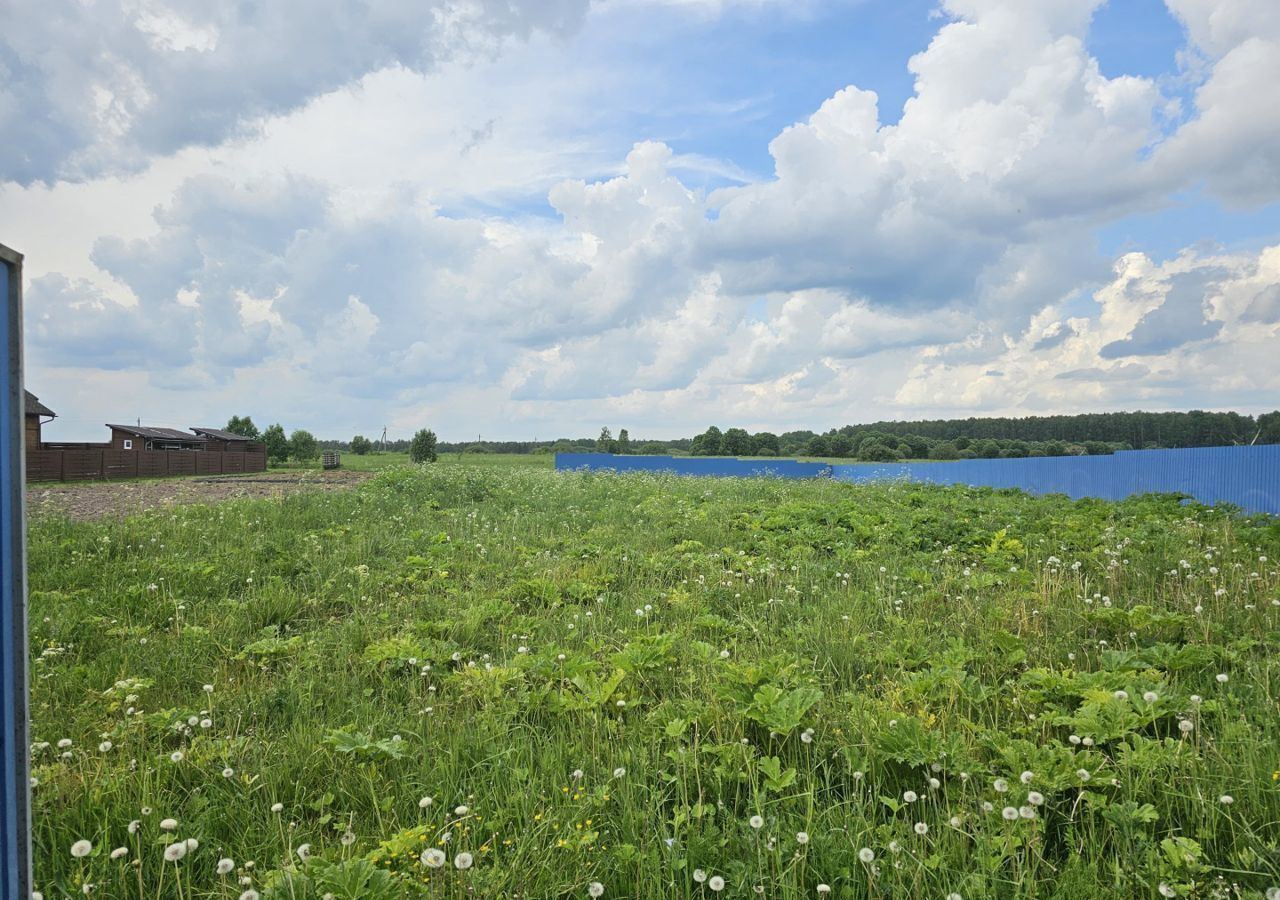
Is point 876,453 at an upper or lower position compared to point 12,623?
lower

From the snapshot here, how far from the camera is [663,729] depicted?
12.3 ft

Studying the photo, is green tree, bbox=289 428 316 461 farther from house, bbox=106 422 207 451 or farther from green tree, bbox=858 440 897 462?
green tree, bbox=858 440 897 462

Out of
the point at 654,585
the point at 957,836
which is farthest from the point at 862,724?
the point at 654,585

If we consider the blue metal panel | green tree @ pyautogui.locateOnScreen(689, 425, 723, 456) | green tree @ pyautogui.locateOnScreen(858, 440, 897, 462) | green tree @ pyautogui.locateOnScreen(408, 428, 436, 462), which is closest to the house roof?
green tree @ pyautogui.locateOnScreen(408, 428, 436, 462)

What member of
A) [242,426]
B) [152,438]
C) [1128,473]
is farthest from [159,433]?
[1128,473]

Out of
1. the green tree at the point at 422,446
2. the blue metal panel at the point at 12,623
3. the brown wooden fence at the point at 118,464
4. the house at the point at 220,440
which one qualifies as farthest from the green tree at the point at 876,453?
the blue metal panel at the point at 12,623

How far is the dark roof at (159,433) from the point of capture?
51062 millimetres

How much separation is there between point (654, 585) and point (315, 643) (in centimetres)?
339

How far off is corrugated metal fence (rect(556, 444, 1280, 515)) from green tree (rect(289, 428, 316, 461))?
47.8 meters

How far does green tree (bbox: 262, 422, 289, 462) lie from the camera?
62634mm

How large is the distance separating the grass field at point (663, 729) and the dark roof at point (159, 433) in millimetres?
53211

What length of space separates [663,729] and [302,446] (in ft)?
233

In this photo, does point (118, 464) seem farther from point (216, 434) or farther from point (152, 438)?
point (216, 434)

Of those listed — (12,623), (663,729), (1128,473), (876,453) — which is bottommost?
(663,729)
